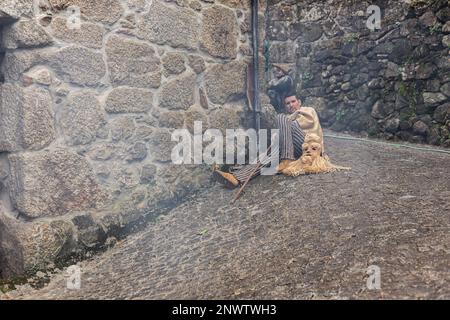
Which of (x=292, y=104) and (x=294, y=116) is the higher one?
(x=292, y=104)

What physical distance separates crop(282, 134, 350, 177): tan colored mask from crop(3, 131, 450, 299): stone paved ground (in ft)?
0.35

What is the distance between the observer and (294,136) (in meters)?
4.44

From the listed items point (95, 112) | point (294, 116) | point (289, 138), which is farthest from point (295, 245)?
point (95, 112)

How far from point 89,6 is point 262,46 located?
216cm

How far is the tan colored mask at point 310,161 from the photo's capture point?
4344 mm

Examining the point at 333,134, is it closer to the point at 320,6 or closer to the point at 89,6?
the point at 320,6

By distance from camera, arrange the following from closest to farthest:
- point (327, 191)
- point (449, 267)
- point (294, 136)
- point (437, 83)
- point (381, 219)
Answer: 1. point (449, 267)
2. point (381, 219)
3. point (327, 191)
4. point (294, 136)
5. point (437, 83)

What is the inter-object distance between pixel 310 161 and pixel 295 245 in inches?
61.1

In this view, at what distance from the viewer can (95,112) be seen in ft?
11.8

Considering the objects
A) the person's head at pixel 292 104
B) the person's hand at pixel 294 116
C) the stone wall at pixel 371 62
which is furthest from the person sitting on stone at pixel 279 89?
the stone wall at pixel 371 62

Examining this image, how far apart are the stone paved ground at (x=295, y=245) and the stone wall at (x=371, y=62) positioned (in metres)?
1.72

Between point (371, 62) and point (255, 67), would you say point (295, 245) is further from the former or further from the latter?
point (371, 62)
